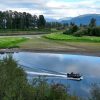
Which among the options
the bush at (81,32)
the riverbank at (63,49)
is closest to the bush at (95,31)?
the bush at (81,32)

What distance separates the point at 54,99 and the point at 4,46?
288 feet

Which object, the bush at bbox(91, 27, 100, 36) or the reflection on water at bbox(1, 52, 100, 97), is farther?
the bush at bbox(91, 27, 100, 36)

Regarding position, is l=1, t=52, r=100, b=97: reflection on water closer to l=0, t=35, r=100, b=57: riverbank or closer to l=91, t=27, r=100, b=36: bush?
l=0, t=35, r=100, b=57: riverbank

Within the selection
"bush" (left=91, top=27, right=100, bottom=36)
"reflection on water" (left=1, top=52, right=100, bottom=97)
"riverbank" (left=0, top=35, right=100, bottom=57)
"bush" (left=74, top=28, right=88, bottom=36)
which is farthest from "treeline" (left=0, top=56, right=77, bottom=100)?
"bush" (left=91, top=27, right=100, bottom=36)

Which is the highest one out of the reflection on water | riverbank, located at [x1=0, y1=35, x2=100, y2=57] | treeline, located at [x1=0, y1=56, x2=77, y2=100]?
treeline, located at [x1=0, y1=56, x2=77, y2=100]

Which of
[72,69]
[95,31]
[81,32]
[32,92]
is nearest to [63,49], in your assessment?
[72,69]

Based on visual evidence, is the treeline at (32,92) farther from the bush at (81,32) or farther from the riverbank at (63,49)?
the bush at (81,32)

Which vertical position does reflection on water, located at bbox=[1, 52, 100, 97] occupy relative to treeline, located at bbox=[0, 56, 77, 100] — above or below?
below

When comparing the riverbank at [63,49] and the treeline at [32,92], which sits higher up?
the treeline at [32,92]

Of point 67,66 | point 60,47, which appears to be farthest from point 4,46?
point 67,66

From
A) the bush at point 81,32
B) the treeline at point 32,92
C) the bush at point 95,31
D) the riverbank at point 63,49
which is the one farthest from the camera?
the bush at point 81,32

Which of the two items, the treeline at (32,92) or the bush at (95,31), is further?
the bush at (95,31)

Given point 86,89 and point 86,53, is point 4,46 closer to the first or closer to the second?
point 86,53

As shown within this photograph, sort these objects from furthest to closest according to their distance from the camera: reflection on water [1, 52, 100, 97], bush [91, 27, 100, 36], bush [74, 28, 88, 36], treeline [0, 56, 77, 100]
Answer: bush [74, 28, 88, 36] < bush [91, 27, 100, 36] < reflection on water [1, 52, 100, 97] < treeline [0, 56, 77, 100]
